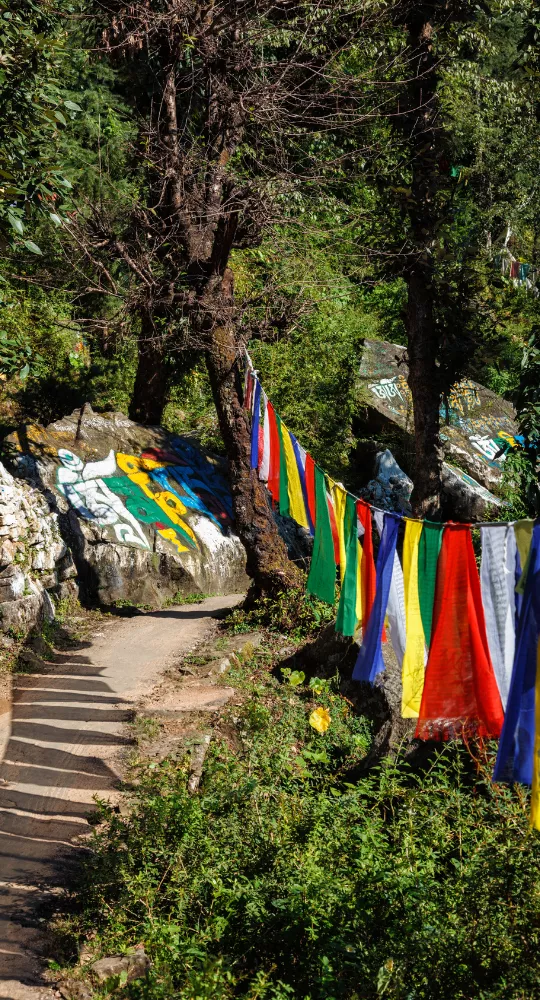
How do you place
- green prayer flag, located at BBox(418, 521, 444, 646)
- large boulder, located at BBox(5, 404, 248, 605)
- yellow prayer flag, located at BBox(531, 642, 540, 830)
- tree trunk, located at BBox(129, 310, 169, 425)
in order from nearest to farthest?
yellow prayer flag, located at BBox(531, 642, 540, 830) < green prayer flag, located at BBox(418, 521, 444, 646) < large boulder, located at BBox(5, 404, 248, 605) < tree trunk, located at BBox(129, 310, 169, 425)

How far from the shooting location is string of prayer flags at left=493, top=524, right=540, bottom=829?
12.6ft

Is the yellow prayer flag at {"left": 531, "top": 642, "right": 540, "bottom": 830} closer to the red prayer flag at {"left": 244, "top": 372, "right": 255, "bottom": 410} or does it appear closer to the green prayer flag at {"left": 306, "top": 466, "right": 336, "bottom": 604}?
the green prayer flag at {"left": 306, "top": 466, "right": 336, "bottom": 604}

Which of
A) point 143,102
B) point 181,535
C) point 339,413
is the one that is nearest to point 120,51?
point 143,102

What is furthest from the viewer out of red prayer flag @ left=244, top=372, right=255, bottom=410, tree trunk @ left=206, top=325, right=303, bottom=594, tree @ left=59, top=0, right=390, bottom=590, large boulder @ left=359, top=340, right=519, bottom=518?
large boulder @ left=359, top=340, right=519, bottom=518

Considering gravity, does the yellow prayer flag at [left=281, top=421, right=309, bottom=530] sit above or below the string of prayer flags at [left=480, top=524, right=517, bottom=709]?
above

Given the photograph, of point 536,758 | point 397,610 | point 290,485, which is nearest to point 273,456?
point 290,485

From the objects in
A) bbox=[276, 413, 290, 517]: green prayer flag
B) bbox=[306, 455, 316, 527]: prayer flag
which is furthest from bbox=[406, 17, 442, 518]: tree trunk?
bbox=[306, 455, 316, 527]: prayer flag

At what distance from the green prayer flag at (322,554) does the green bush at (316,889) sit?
4.60 feet

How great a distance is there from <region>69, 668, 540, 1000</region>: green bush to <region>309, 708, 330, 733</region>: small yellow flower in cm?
150

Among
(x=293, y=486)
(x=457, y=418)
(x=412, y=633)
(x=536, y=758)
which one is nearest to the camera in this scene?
(x=536, y=758)

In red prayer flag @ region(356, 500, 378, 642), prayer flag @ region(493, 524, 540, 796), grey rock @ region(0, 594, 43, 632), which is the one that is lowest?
grey rock @ region(0, 594, 43, 632)

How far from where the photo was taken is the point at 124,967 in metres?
4.42

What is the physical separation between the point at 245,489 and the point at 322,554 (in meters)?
4.14

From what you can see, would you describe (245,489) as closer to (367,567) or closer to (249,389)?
(249,389)
